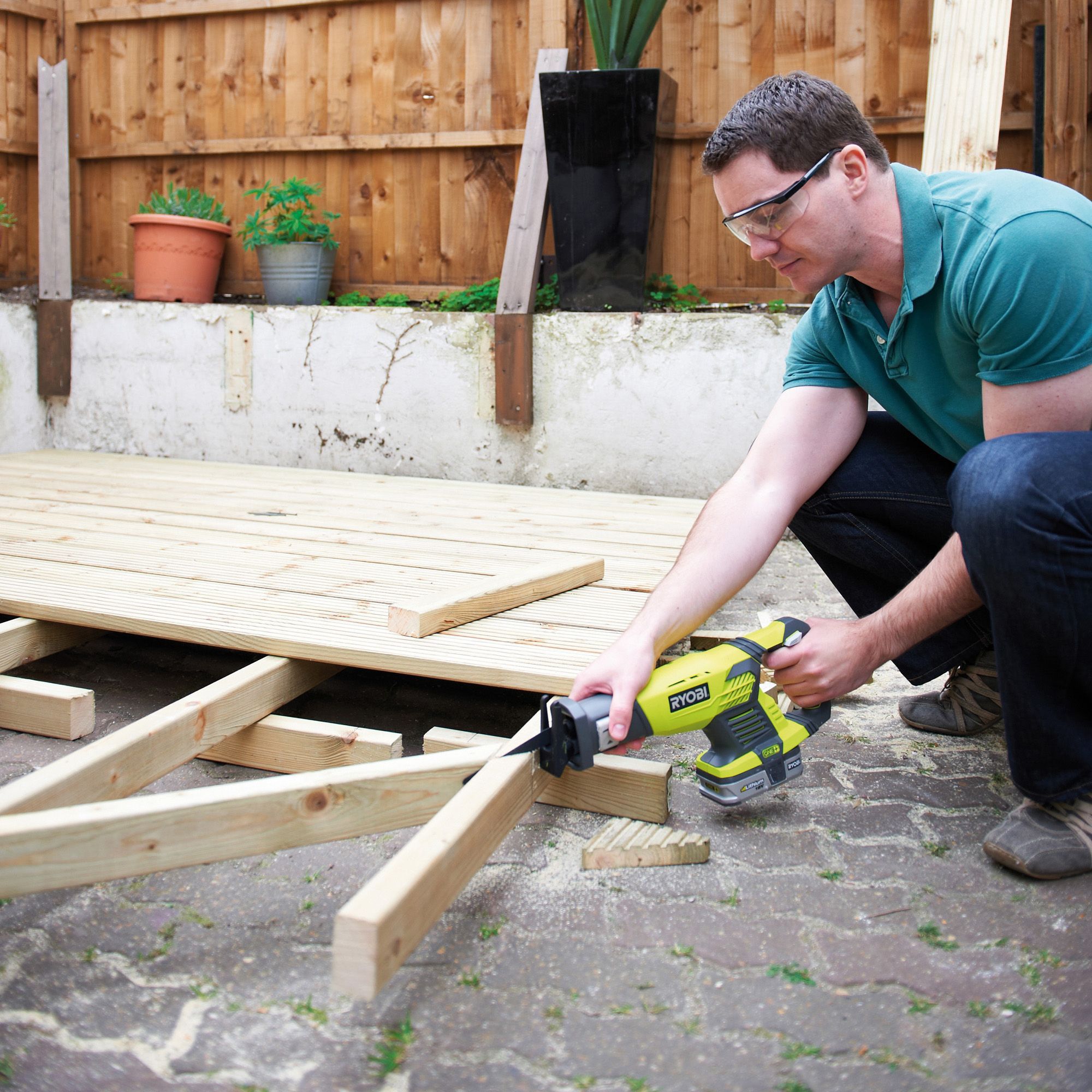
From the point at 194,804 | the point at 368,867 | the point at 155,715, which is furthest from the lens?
the point at 155,715

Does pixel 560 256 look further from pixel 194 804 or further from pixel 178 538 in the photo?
pixel 194 804

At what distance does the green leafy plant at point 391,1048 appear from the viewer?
114 centimetres

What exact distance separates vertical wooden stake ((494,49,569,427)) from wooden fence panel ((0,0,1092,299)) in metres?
0.39

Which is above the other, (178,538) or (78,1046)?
(178,538)

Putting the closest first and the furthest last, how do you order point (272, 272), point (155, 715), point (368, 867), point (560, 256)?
point (368, 867) < point (155, 715) < point (560, 256) < point (272, 272)

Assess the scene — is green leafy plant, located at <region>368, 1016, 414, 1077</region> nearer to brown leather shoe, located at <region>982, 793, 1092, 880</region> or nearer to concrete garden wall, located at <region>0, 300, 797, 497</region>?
brown leather shoe, located at <region>982, 793, 1092, 880</region>

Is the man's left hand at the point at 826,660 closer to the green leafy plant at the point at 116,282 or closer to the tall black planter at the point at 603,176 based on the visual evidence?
the tall black planter at the point at 603,176

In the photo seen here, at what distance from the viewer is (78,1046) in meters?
1.17

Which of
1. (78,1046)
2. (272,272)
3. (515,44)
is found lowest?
(78,1046)

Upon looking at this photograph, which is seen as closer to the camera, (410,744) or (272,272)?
(410,744)

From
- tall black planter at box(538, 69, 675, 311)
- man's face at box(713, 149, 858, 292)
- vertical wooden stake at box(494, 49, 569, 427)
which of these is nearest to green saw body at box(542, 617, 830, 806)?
man's face at box(713, 149, 858, 292)

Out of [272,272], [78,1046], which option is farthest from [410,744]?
[272,272]

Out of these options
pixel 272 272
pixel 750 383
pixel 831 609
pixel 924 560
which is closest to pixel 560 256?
pixel 750 383

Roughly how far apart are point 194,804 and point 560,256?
3.56 m
